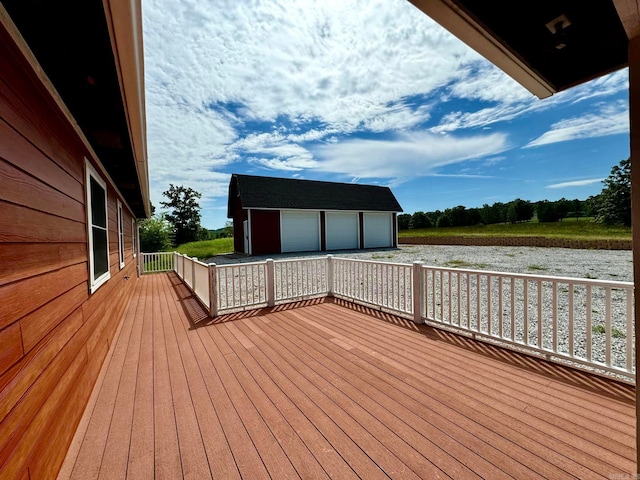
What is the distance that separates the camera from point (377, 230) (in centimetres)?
→ 1839

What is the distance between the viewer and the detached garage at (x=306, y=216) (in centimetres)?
1459

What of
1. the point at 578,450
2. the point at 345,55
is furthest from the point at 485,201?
the point at 578,450

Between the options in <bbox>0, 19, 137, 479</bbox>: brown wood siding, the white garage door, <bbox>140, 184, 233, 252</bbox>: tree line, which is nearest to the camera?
<bbox>0, 19, 137, 479</bbox>: brown wood siding

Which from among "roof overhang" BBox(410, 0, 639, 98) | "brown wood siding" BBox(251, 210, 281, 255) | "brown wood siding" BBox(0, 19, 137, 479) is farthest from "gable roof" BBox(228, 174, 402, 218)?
"roof overhang" BBox(410, 0, 639, 98)

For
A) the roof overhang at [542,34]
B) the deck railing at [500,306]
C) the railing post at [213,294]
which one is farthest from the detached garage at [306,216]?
the roof overhang at [542,34]

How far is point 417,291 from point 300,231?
1227 centimetres

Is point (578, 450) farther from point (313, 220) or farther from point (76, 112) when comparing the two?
point (313, 220)

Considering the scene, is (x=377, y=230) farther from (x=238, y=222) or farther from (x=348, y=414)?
(x=348, y=414)

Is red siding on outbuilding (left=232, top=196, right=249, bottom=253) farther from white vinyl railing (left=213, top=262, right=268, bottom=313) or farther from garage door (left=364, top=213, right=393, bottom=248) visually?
white vinyl railing (left=213, top=262, right=268, bottom=313)

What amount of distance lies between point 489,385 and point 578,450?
2.27ft

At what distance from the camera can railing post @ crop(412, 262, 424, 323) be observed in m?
3.60

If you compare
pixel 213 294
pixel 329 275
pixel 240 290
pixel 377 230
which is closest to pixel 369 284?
pixel 329 275

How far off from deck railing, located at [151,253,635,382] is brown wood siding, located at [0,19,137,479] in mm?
2435

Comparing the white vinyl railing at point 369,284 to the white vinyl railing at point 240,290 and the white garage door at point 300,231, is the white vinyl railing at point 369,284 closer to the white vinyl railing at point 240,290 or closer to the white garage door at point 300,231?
the white vinyl railing at point 240,290
